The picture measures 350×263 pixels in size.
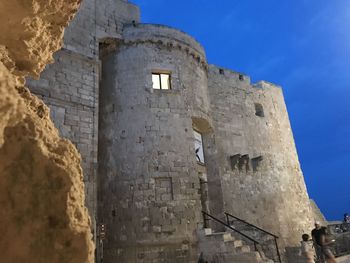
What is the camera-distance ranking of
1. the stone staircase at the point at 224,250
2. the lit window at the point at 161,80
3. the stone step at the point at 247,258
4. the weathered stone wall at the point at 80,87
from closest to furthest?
the stone step at the point at 247,258, the stone staircase at the point at 224,250, the weathered stone wall at the point at 80,87, the lit window at the point at 161,80

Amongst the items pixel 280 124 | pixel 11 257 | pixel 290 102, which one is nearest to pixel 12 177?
pixel 11 257

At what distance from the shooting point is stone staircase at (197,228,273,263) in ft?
23.2

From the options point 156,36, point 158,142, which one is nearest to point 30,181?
point 158,142

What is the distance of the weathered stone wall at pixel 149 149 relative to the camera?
828cm

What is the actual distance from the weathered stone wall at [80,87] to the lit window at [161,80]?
226 cm

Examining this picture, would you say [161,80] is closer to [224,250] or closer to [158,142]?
[158,142]

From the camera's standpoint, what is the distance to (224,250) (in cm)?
759

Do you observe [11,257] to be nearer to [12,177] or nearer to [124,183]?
[12,177]

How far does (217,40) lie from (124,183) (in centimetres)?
12143

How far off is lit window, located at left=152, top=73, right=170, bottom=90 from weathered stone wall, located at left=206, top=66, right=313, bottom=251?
10.3ft

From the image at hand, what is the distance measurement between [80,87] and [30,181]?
7.30 metres

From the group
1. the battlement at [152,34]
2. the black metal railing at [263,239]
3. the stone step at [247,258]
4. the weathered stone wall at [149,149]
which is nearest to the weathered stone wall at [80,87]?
the battlement at [152,34]

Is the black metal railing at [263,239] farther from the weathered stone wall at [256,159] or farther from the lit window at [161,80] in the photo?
the lit window at [161,80]

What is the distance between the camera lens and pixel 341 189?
114750mm
